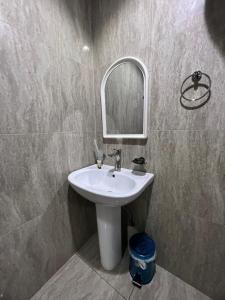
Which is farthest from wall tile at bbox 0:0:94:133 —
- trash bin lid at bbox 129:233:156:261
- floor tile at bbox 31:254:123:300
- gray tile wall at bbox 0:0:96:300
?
floor tile at bbox 31:254:123:300

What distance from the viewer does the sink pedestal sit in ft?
3.34

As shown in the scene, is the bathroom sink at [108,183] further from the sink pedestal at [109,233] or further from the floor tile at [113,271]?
the floor tile at [113,271]

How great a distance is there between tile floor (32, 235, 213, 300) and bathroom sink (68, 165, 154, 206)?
700mm

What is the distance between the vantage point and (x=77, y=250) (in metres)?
1.30

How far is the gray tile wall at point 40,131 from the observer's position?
0.75m

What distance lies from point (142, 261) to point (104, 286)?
14.3 inches

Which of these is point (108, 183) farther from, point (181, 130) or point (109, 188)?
point (181, 130)

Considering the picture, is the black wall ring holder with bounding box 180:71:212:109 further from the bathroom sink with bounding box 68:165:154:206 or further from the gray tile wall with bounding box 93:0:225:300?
the bathroom sink with bounding box 68:165:154:206

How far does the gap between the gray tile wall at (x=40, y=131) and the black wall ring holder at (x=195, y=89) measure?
2.62ft

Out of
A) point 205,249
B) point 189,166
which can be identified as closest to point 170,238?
point 205,249

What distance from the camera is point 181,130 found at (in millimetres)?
895

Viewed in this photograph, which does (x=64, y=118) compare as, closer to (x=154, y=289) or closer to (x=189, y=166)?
(x=189, y=166)

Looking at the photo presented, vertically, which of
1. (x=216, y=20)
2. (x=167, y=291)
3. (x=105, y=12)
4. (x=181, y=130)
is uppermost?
(x=105, y=12)

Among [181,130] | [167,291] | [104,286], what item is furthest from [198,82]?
[104,286]
